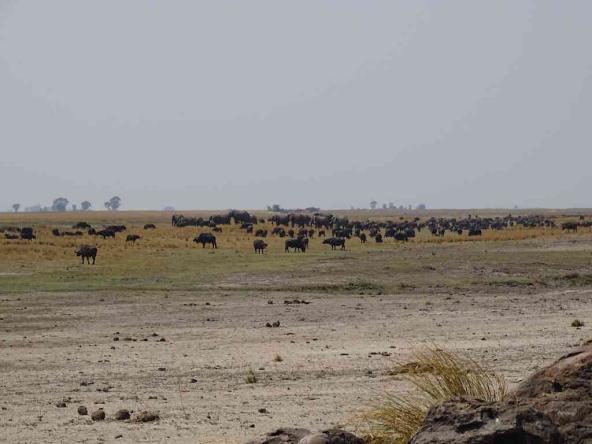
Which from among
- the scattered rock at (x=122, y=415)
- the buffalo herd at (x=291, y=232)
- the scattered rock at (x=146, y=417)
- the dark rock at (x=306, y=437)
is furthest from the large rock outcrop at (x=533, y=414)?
the buffalo herd at (x=291, y=232)

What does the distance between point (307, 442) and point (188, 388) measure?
8268 millimetres

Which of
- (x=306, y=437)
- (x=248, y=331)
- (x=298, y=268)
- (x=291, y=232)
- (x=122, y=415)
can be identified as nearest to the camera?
(x=306, y=437)

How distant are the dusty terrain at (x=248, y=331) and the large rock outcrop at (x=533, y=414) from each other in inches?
148

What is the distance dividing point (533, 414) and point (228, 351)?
13233 millimetres

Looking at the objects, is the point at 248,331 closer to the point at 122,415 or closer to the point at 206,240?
the point at 122,415

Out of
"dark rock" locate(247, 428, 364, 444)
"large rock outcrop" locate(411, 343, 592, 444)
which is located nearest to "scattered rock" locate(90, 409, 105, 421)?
"dark rock" locate(247, 428, 364, 444)

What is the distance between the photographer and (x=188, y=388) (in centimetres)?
1589

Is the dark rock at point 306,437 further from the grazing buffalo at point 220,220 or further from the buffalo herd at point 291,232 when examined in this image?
the grazing buffalo at point 220,220

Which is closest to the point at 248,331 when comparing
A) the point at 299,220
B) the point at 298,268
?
the point at 298,268

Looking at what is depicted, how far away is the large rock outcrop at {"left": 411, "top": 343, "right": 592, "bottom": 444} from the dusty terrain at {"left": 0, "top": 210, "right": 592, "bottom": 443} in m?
3.76

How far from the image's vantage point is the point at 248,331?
23656 mm

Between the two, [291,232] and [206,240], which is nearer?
[206,240]

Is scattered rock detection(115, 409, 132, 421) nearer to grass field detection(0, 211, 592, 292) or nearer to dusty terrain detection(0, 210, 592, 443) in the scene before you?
dusty terrain detection(0, 210, 592, 443)

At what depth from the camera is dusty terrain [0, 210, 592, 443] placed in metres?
13.9
